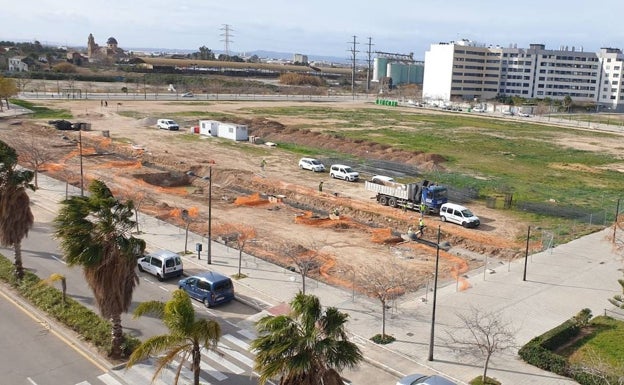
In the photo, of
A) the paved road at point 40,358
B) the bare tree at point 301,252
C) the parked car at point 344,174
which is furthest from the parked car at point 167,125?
the paved road at point 40,358

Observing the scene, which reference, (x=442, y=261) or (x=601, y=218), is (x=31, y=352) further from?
(x=601, y=218)

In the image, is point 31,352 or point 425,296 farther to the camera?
point 425,296

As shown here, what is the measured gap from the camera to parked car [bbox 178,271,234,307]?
27844 millimetres

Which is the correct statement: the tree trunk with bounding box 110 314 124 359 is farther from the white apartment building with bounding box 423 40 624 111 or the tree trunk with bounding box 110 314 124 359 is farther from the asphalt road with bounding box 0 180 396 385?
the white apartment building with bounding box 423 40 624 111

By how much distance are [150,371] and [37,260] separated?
602 inches

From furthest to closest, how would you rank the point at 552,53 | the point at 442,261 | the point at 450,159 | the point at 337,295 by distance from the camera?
the point at 552,53 < the point at 450,159 < the point at 442,261 < the point at 337,295

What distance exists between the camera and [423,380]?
20438mm

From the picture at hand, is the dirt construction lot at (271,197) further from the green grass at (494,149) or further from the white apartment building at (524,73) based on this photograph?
the white apartment building at (524,73)

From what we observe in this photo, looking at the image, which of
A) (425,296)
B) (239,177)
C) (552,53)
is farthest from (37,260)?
(552,53)

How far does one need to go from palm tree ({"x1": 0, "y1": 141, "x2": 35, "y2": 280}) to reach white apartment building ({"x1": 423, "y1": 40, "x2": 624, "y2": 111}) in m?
170

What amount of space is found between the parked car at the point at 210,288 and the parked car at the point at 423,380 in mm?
10324

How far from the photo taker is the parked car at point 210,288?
1096 inches

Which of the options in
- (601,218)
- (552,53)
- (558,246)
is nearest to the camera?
(558,246)

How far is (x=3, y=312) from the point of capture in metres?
26.2
